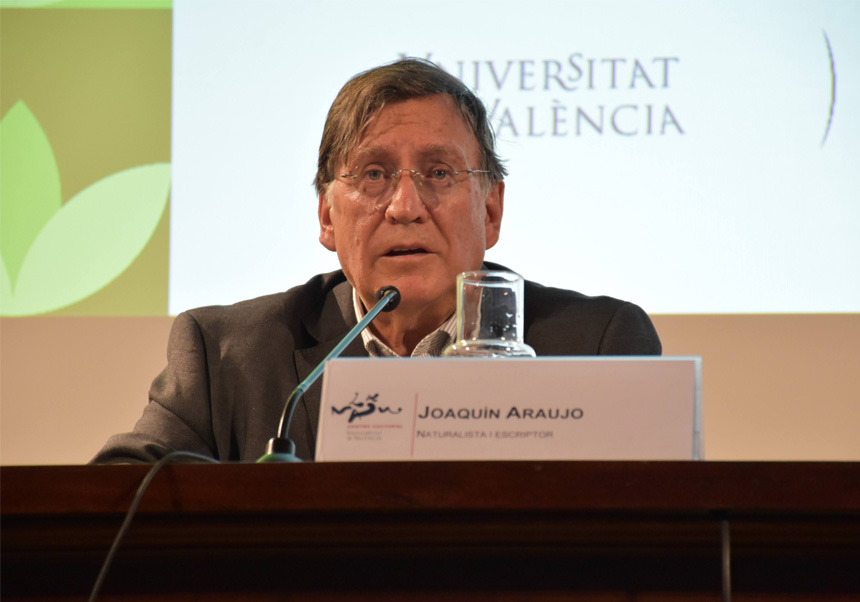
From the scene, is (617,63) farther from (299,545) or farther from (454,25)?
(299,545)

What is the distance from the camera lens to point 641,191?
2.60 m

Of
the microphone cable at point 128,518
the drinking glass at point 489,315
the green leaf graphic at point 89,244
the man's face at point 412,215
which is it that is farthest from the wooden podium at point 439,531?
the green leaf graphic at point 89,244

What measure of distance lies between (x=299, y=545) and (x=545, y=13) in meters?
2.02

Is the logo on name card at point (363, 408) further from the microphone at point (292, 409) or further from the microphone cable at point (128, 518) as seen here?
the microphone cable at point (128, 518)

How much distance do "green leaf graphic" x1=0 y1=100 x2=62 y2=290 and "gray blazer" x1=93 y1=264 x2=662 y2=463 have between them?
96 centimetres

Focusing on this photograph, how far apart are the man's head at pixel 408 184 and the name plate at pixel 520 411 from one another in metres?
0.85

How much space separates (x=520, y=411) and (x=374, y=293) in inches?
37.2

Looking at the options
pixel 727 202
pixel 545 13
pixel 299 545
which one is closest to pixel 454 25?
pixel 545 13

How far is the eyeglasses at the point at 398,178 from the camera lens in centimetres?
193

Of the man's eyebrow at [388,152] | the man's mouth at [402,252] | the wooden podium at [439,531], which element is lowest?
the wooden podium at [439,531]

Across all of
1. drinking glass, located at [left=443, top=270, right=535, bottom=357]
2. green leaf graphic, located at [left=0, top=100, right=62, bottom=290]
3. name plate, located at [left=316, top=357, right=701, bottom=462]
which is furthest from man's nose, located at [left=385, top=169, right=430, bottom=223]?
green leaf graphic, located at [left=0, top=100, right=62, bottom=290]

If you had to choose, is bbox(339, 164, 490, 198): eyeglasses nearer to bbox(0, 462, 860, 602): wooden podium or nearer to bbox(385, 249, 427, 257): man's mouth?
bbox(385, 249, 427, 257): man's mouth

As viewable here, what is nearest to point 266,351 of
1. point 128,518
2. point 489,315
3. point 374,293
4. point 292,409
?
point 374,293

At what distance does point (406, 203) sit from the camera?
6.15 feet
